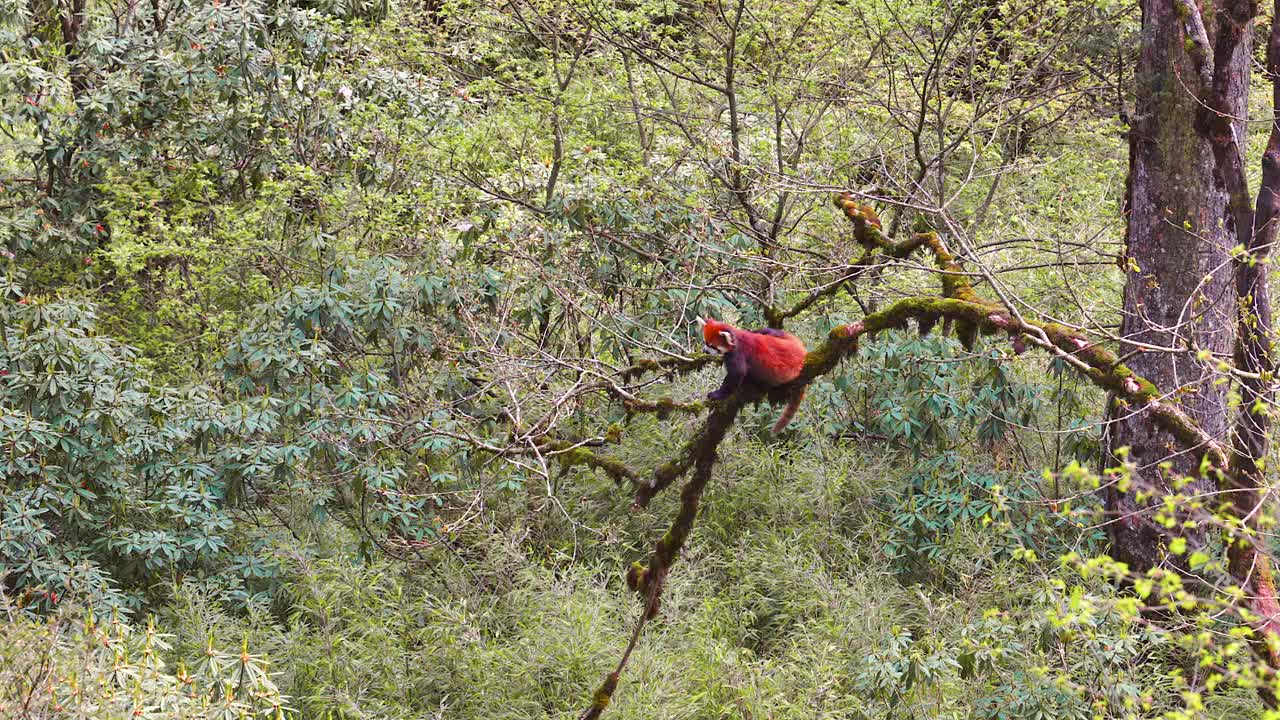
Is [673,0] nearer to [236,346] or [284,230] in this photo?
[284,230]

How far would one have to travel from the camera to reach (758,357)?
3992 mm

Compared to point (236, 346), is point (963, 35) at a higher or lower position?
higher

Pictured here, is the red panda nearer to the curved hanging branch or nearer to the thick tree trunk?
the curved hanging branch

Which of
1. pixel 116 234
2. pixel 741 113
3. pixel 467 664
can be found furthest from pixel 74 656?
pixel 741 113

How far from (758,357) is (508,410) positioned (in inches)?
45.6

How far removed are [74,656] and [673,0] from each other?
629cm

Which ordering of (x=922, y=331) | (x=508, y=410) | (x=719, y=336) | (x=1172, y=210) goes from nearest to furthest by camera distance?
(x=719, y=336), (x=922, y=331), (x=508, y=410), (x=1172, y=210)

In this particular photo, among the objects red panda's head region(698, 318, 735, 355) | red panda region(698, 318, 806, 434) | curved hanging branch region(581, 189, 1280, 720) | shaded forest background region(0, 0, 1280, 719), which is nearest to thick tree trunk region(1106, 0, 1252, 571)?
shaded forest background region(0, 0, 1280, 719)

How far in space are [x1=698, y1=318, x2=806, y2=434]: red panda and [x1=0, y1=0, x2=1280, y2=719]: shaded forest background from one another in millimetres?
119

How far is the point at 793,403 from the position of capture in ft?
14.7

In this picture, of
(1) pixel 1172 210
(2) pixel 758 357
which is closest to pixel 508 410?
(2) pixel 758 357

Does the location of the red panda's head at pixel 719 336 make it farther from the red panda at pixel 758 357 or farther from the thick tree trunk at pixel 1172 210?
the thick tree trunk at pixel 1172 210

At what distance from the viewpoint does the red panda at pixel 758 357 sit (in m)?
3.98

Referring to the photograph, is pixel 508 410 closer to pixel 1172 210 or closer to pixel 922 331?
pixel 922 331
